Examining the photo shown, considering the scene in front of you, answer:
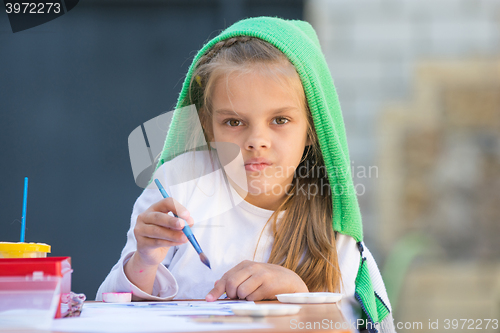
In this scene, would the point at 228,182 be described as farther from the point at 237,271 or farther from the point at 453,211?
the point at 453,211

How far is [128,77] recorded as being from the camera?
2.13 metres

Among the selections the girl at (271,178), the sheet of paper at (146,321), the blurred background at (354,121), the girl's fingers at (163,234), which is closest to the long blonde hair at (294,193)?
the girl at (271,178)

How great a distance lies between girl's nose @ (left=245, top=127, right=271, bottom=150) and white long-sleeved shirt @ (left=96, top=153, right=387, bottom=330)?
7.2 inches

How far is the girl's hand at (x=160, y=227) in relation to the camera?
0.77m

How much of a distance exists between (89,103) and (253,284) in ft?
5.18

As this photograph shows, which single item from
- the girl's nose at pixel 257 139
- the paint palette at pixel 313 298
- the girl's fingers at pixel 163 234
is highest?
the girl's nose at pixel 257 139

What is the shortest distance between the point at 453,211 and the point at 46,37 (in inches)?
76.0

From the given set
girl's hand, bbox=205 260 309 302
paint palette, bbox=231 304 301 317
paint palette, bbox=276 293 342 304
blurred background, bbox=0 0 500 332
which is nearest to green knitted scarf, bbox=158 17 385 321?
girl's hand, bbox=205 260 309 302

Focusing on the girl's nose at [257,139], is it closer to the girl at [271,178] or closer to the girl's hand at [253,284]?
the girl at [271,178]

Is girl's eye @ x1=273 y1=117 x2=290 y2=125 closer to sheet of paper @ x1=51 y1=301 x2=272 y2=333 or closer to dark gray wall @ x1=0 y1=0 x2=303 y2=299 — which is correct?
sheet of paper @ x1=51 y1=301 x2=272 y2=333

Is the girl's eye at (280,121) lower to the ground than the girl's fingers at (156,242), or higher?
higher

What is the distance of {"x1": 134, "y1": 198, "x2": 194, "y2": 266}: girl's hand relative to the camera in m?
0.77

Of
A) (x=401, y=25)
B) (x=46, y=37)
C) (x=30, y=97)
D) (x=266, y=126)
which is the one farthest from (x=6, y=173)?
(x=401, y=25)

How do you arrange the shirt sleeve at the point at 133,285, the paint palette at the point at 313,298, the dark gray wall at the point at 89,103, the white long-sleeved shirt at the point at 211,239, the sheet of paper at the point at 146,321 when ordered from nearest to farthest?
the sheet of paper at the point at 146,321 → the paint palette at the point at 313,298 → the shirt sleeve at the point at 133,285 → the white long-sleeved shirt at the point at 211,239 → the dark gray wall at the point at 89,103
